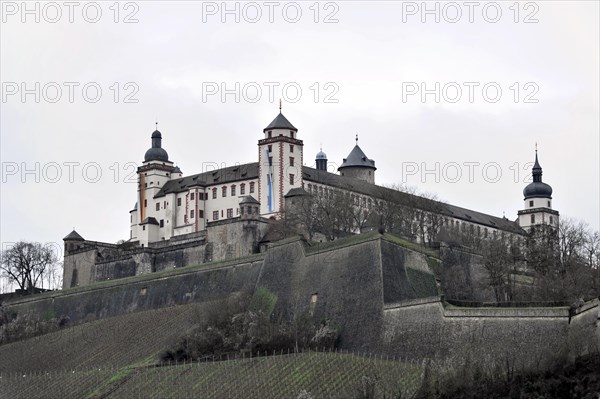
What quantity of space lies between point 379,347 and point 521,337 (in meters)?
8.78

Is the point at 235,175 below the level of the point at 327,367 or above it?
above

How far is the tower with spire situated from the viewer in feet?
361

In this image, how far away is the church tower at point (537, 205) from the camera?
116375 millimetres

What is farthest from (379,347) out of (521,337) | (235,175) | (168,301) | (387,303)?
(235,175)

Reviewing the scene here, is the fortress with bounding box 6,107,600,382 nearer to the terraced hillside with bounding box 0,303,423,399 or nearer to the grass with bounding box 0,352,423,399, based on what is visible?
the terraced hillside with bounding box 0,303,423,399

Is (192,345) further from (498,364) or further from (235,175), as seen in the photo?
(235,175)

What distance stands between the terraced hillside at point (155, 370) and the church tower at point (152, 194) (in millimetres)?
14711

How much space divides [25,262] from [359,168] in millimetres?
24792

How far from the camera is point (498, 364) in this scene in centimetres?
5769

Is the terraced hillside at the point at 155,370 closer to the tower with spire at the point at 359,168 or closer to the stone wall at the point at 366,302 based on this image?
the stone wall at the point at 366,302

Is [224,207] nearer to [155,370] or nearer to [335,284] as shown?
[335,284]

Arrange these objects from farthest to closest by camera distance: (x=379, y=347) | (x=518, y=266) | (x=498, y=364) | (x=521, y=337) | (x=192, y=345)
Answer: (x=518, y=266) → (x=192, y=345) → (x=379, y=347) → (x=521, y=337) → (x=498, y=364)

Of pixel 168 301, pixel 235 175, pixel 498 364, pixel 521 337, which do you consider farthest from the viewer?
pixel 235 175

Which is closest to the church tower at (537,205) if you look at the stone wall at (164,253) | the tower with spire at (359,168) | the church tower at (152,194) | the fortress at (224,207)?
the fortress at (224,207)
